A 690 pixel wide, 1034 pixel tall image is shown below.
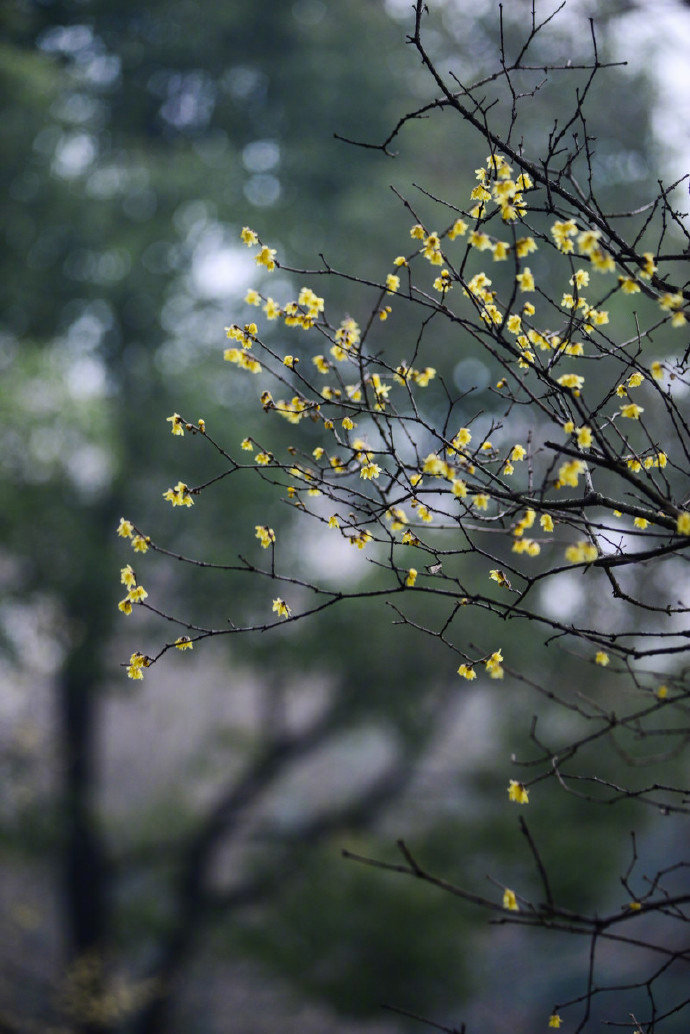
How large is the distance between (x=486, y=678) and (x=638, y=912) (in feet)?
20.0

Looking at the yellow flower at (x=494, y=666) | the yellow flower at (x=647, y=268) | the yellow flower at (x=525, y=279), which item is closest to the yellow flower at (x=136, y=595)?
the yellow flower at (x=494, y=666)

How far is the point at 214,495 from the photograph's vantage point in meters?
7.09

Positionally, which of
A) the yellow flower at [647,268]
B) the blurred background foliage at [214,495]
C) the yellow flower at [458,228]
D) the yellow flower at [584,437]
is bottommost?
the yellow flower at [584,437]

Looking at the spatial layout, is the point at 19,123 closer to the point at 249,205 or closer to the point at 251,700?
the point at 249,205

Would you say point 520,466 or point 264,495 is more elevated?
point 520,466

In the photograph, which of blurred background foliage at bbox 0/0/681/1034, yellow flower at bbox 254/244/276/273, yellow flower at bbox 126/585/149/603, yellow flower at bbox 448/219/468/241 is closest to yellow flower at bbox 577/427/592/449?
yellow flower at bbox 448/219/468/241

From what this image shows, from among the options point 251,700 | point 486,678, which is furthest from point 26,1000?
point 251,700

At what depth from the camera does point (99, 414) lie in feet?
21.6

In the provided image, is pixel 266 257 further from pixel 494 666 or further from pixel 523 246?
Result: pixel 494 666

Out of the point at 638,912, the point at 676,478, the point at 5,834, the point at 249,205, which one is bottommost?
the point at 638,912

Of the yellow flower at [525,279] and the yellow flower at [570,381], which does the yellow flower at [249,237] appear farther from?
the yellow flower at [570,381]

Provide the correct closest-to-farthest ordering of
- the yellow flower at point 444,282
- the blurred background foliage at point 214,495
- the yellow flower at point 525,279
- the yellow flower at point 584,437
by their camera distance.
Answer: the yellow flower at point 584,437 < the yellow flower at point 525,279 < the yellow flower at point 444,282 < the blurred background foliage at point 214,495

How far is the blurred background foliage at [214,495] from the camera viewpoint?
6559 mm

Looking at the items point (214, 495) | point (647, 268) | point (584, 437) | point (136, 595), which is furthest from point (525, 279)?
point (214, 495)
